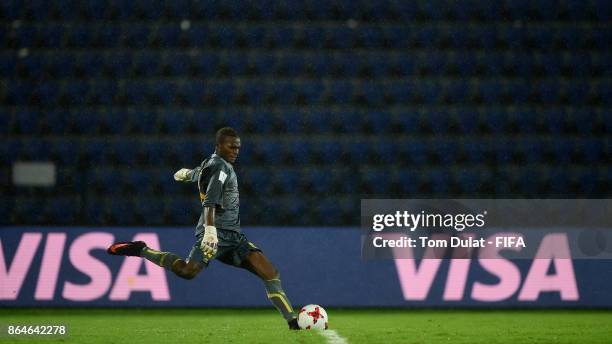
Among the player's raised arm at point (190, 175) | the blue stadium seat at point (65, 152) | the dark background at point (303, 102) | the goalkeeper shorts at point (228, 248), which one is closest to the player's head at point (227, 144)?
the player's raised arm at point (190, 175)

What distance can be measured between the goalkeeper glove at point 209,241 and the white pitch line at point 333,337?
93cm

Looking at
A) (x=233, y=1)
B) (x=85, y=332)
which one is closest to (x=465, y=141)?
(x=233, y=1)

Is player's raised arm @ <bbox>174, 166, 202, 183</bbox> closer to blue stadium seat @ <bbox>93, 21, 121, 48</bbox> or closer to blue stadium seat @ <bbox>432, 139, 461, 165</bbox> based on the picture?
blue stadium seat @ <bbox>432, 139, 461, 165</bbox>

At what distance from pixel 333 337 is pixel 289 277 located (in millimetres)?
3159

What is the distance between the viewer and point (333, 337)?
254 inches

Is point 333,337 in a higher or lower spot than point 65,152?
lower

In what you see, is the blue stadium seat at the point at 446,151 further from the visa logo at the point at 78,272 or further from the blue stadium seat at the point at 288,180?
the visa logo at the point at 78,272

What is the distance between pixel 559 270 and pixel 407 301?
1491 mm

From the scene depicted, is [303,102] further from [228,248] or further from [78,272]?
[228,248]

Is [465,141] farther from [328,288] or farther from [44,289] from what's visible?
[44,289]

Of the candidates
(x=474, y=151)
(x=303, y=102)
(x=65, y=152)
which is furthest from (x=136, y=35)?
(x=474, y=151)

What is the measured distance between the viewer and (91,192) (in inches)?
418

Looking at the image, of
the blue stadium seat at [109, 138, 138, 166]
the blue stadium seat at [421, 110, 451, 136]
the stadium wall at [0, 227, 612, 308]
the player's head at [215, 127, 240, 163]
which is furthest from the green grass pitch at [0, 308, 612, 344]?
the blue stadium seat at [421, 110, 451, 136]

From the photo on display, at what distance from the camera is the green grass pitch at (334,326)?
6.46m
